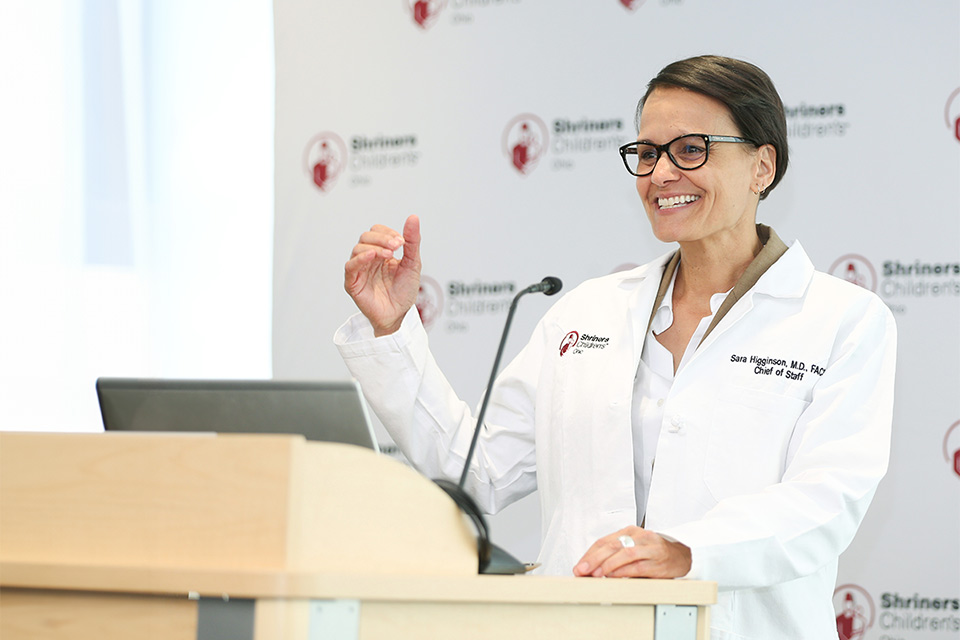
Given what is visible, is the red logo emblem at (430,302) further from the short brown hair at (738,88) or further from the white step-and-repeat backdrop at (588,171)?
the short brown hair at (738,88)

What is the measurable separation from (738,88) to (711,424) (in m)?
0.67

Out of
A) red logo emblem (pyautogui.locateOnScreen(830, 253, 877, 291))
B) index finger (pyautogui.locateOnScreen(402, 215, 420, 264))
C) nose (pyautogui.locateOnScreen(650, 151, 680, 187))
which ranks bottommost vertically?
red logo emblem (pyautogui.locateOnScreen(830, 253, 877, 291))

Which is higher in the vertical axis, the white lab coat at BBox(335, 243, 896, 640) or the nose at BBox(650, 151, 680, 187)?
the nose at BBox(650, 151, 680, 187)

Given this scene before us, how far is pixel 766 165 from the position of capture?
6.63ft

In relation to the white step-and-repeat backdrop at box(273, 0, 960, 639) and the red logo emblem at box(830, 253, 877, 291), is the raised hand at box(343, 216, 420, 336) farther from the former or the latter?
the red logo emblem at box(830, 253, 877, 291)

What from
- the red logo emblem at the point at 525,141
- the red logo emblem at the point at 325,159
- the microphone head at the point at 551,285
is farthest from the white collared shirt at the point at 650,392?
the red logo emblem at the point at 325,159

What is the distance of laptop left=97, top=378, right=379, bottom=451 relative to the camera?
1.17 metres

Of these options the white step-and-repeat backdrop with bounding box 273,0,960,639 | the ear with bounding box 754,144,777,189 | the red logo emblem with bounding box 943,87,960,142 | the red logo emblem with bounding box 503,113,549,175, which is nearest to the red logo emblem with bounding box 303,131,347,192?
the white step-and-repeat backdrop with bounding box 273,0,960,639

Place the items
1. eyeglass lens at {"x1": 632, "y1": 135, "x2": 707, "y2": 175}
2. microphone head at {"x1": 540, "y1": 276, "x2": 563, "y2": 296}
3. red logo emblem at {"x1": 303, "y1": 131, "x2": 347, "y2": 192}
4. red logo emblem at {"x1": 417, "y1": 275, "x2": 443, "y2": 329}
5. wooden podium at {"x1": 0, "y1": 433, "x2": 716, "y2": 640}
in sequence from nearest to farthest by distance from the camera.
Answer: wooden podium at {"x1": 0, "y1": 433, "x2": 716, "y2": 640}, microphone head at {"x1": 540, "y1": 276, "x2": 563, "y2": 296}, eyeglass lens at {"x1": 632, "y1": 135, "x2": 707, "y2": 175}, red logo emblem at {"x1": 417, "y1": 275, "x2": 443, "y2": 329}, red logo emblem at {"x1": 303, "y1": 131, "x2": 347, "y2": 192}

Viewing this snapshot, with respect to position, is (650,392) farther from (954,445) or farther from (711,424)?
(954,445)

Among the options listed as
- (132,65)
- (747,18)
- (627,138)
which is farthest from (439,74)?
(132,65)

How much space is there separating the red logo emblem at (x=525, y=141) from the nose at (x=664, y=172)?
1220mm

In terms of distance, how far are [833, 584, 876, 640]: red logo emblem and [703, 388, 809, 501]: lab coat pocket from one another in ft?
3.64

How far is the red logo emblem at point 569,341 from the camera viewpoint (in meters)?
2.06
